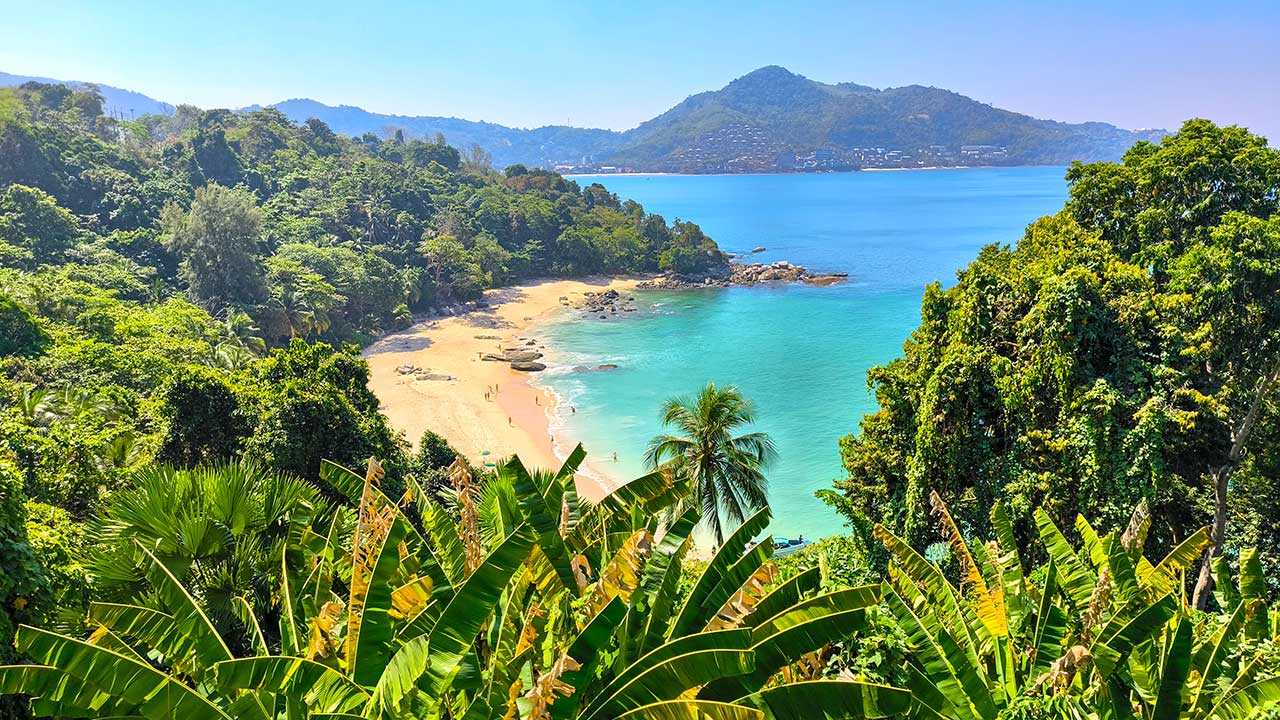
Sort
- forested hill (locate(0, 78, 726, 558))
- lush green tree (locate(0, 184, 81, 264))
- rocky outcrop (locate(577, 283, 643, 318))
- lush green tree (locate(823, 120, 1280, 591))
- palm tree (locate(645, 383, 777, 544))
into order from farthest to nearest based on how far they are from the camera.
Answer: rocky outcrop (locate(577, 283, 643, 318))
lush green tree (locate(0, 184, 81, 264))
forested hill (locate(0, 78, 726, 558))
palm tree (locate(645, 383, 777, 544))
lush green tree (locate(823, 120, 1280, 591))

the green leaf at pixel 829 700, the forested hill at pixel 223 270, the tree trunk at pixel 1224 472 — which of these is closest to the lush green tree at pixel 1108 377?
the tree trunk at pixel 1224 472

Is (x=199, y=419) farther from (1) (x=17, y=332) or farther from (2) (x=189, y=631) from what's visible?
(2) (x=189, y=631)

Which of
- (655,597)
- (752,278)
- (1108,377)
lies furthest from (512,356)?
(655,597)

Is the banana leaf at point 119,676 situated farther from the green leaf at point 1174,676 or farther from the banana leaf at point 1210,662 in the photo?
the banana leaf at point 1210,662

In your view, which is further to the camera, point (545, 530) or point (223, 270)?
point (223, 270)

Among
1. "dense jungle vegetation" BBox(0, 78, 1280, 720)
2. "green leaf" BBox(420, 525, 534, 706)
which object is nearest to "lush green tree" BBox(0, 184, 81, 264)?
"dense jungle vegetation" BBox(0, 78, 1280, 720)

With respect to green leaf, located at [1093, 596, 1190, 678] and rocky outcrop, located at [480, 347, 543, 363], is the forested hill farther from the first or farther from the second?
rocky outcrop, located at [480, 347, 543, 363]
